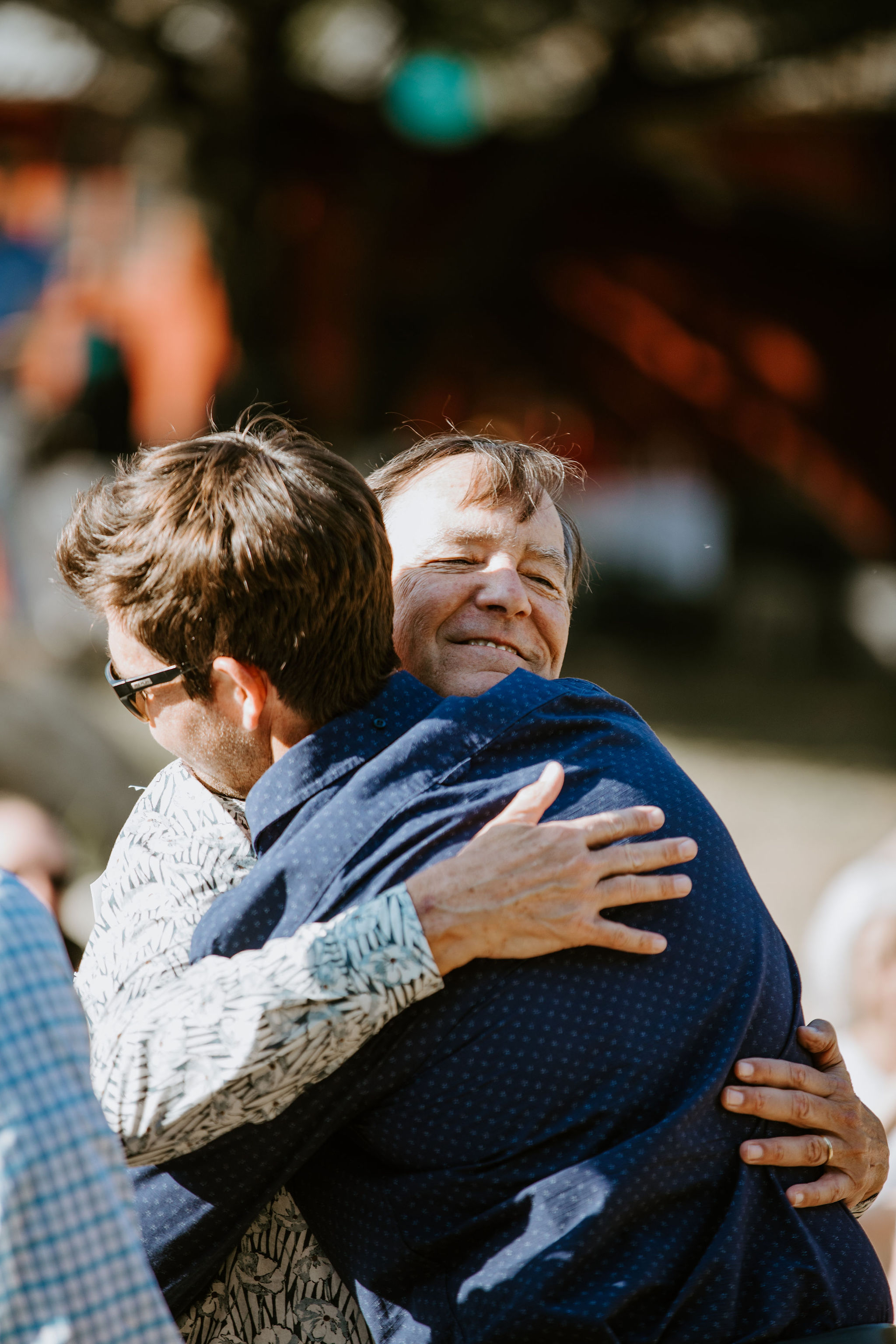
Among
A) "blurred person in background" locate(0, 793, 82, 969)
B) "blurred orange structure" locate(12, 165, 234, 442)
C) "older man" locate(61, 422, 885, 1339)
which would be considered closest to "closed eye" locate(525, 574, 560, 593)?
"older man" locate(61, 422, 885, 1339)

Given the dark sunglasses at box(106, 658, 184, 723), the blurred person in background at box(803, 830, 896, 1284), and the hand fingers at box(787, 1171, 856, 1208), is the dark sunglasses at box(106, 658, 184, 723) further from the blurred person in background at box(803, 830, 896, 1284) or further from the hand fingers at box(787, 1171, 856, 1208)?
the blurred person in background at box(803, 830, 896, 1284)

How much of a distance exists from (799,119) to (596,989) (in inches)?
411

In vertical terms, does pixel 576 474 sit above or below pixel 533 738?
above

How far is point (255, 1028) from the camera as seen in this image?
133 centimetres

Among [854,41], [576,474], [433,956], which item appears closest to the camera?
[433,956]

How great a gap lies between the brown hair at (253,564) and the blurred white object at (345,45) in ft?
27.3

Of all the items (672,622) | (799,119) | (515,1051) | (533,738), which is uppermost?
(799,119)

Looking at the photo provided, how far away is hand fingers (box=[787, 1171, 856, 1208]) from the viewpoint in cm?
152

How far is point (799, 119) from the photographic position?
1019 centimetres

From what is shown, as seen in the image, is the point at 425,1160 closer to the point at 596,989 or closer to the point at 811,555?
the point at 596,989

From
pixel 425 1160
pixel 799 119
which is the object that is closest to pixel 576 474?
pixel 425 1160

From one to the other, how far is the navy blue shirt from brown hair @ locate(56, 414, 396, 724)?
0.11m

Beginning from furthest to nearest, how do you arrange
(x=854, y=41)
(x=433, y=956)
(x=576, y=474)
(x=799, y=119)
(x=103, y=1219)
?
1. (x=799, y=119)
2. (x=854, y=41)
3. (x=576, y=474)
4. (x=433, y=956)
5. (x=103, y=1219)

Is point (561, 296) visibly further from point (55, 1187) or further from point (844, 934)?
point (55, 1187)
